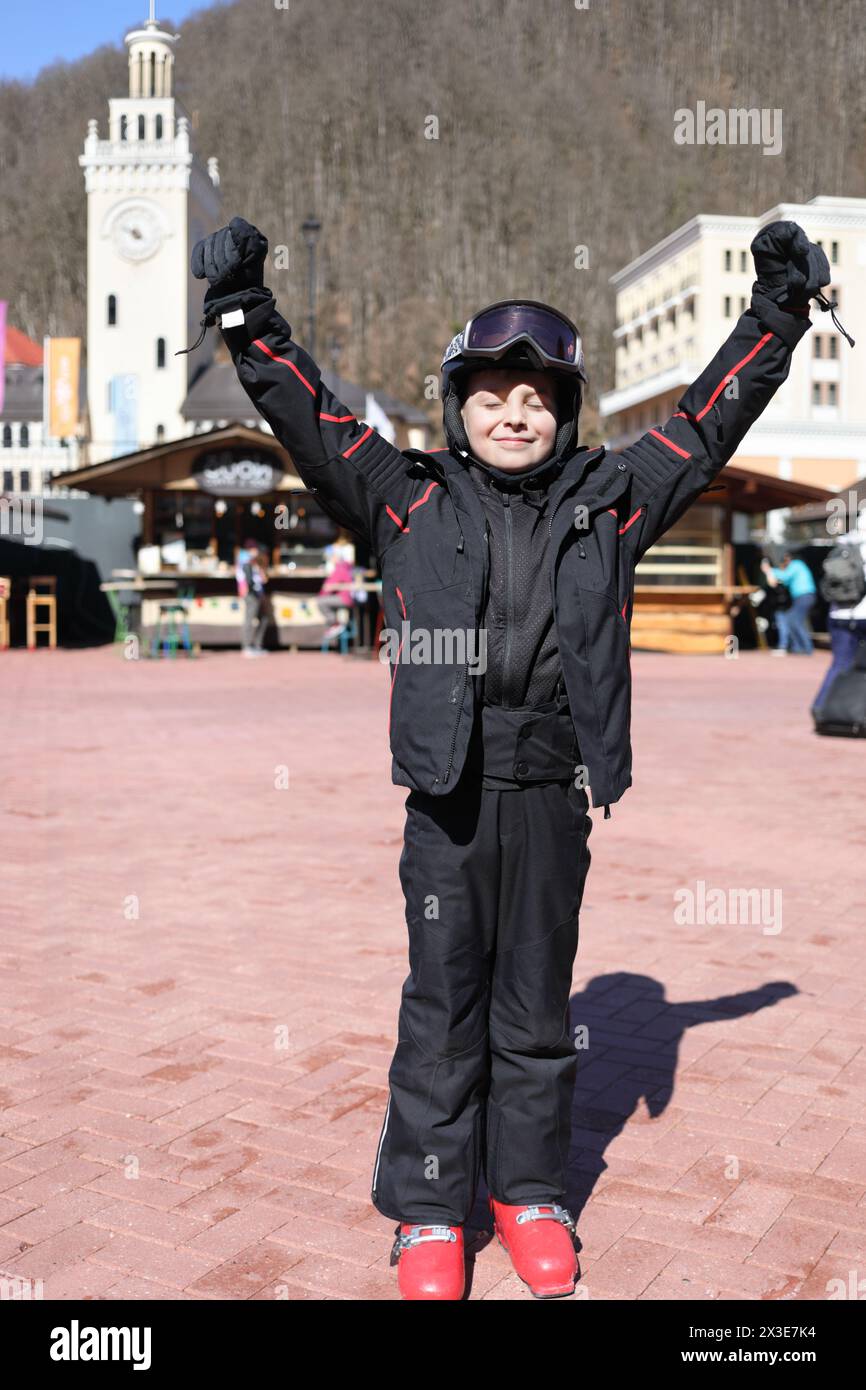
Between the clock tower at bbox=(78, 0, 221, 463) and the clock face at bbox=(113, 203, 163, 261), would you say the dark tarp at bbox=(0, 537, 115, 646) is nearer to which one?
the clock tower at bbox=(78, 0, 221, 463)

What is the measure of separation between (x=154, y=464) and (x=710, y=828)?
1797 cm

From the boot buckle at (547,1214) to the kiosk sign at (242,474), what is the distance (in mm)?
21227

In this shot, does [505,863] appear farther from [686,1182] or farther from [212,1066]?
[212,1066]

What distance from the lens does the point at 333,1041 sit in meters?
4.06

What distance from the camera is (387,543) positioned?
279 cm

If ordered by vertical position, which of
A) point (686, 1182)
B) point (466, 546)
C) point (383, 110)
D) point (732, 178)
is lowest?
point (686, 1182)

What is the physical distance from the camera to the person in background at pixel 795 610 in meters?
20.8

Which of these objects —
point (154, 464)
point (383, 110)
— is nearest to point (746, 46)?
point (383, 110)

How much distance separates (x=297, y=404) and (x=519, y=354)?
469 mm
